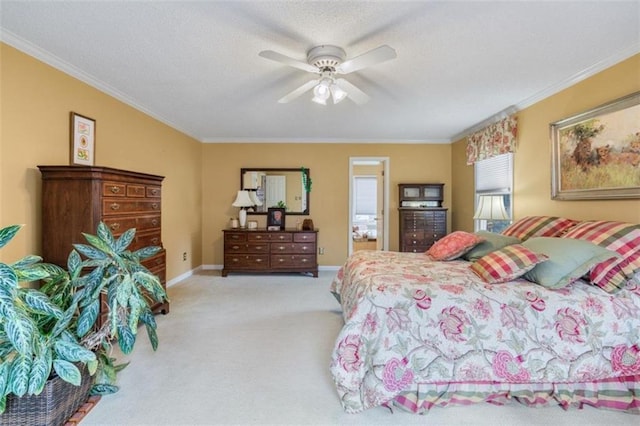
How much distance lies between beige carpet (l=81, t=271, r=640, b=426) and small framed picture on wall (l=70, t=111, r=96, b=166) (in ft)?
5.61

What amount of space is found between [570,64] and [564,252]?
1.71 metres

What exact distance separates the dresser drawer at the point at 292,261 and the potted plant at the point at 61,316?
10.4 ft

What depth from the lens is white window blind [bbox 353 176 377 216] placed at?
27.6 ft

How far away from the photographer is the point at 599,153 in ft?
8.43

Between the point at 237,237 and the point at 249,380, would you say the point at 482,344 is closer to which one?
the point at 249,380

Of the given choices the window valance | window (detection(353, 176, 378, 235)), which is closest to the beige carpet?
the window valance

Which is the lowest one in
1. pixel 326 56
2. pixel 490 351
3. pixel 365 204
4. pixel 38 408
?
pixel 38 408

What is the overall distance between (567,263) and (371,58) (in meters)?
1.83

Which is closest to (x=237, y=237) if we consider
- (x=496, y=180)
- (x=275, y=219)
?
(x=275, y=219)

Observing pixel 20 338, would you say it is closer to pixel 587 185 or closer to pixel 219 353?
pixel 219 353

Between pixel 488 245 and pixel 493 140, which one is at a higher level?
pixel 493 140

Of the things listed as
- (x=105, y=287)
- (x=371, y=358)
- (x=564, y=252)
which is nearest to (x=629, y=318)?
(x=564, y=252)

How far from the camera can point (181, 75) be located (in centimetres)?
283

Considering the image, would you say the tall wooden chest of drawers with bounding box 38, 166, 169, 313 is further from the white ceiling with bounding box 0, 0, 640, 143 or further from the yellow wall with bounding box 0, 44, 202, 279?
the white ceiling with bounding box 0, 0, 640, 143
